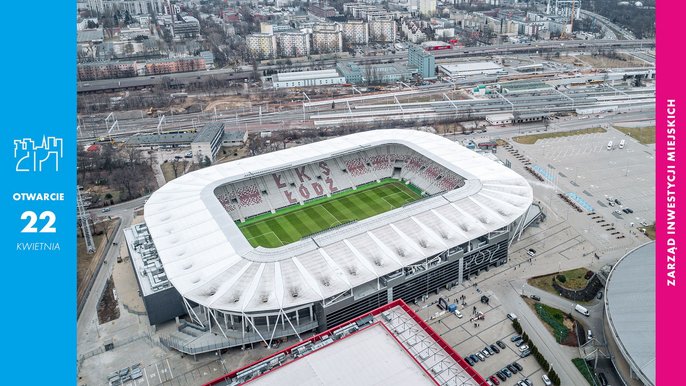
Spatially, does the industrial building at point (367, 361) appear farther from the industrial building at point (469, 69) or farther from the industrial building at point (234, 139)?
the industrial building at point (469, 69)

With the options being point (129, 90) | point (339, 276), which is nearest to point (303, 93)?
point (129, 90)

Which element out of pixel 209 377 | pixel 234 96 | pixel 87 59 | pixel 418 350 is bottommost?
pixel 209 377

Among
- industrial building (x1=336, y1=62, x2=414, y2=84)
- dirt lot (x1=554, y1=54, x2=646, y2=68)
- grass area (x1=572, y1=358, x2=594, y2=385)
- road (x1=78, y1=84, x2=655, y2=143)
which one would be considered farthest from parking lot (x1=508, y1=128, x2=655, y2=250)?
dirt lot (x1=554, y1=54, x2=646, y2=68)

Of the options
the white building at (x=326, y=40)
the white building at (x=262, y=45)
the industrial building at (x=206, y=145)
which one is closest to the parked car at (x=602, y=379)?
the industrial building at (x=206, y=145)

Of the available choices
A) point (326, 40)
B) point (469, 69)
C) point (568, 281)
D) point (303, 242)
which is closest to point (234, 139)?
point (303, 242)

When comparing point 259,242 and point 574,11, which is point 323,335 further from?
point 574,11

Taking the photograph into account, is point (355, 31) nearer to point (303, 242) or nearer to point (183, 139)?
point (183, 139)
